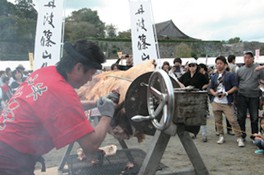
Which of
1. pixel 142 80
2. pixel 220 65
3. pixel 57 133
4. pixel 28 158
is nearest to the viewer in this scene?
pixel 57 133

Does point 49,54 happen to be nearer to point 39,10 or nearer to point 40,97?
point 39,10

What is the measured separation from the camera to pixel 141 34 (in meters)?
7.53

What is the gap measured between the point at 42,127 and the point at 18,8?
426 centimetres

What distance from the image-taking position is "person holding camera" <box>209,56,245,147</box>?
6.16m

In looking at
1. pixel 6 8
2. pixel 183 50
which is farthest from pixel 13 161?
pixel 183 50

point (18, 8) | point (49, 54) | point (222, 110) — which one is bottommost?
point (222, 110)

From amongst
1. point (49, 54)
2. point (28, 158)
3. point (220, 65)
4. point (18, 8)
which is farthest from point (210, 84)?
point (28, 158)

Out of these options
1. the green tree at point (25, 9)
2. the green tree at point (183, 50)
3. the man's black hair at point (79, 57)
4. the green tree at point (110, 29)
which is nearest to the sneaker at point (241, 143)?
the man's black hair at point (79, 57)

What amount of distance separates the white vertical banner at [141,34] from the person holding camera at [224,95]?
168 centimetres

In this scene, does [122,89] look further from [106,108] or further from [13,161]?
[13,161]

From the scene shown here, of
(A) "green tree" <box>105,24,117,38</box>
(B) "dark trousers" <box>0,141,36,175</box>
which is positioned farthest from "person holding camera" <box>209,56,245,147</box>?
(A) "green tree" <box>105,24,117,38</box>

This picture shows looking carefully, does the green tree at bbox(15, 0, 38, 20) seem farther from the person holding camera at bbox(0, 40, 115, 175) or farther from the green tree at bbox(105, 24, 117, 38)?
the green tree at bbox(105, 24, 117, 38)

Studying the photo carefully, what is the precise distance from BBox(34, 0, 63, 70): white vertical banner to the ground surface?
89.6 inches

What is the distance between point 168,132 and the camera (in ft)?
8.32
